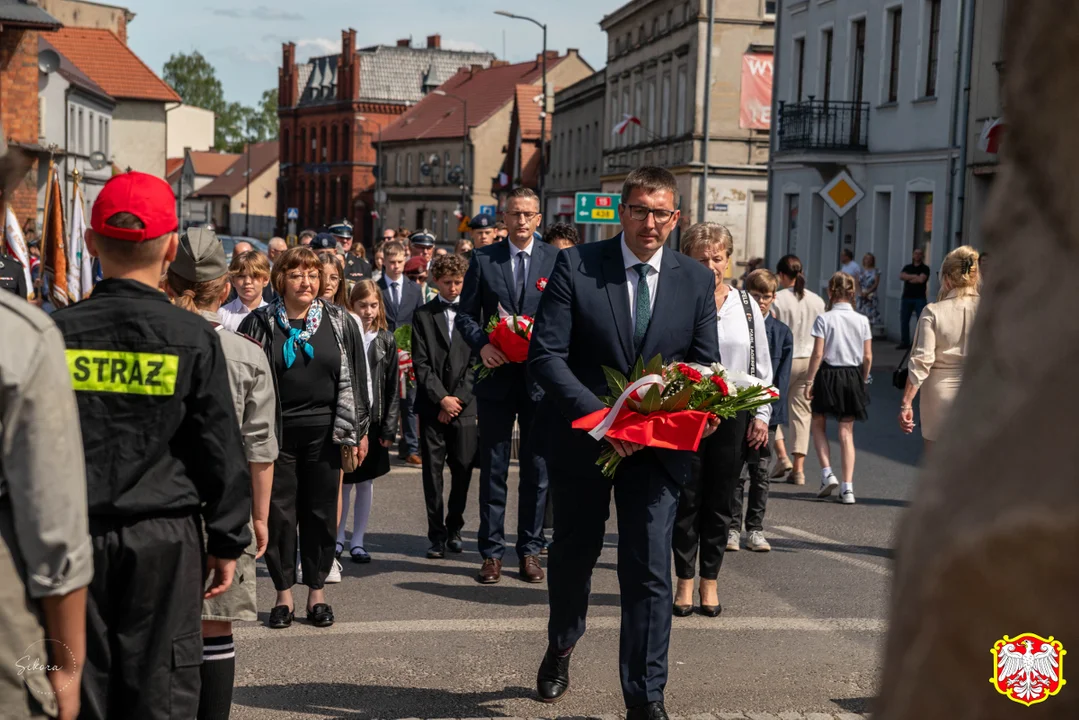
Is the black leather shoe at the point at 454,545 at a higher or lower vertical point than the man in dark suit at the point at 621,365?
lower

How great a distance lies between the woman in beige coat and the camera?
9227mm

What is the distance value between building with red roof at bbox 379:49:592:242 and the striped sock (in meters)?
83.1

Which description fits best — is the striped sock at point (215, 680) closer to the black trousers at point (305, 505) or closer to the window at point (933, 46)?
the black trousers at point (305, 505)

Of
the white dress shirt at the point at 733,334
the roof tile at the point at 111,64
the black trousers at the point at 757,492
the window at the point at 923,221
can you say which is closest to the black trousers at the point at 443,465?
the black trousers at the point at 757,492

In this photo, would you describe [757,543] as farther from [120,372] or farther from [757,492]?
[120,372]

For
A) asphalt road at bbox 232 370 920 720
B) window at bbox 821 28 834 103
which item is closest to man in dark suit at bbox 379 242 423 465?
asphalt road at bbox 232 370 920 720

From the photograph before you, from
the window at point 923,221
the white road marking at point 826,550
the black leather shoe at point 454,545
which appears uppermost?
the window at point 923,221

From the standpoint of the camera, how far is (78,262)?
17.9m

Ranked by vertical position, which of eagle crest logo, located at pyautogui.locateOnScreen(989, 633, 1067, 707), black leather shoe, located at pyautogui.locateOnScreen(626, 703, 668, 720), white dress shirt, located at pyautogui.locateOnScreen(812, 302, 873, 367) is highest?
eagle crest logo, located at pyautogui.locateOnScreen(989, 633, 1067, 707)

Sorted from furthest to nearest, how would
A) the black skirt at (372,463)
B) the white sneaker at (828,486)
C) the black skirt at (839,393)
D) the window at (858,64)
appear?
the window at (858,64), the black skirt at (839,393), the white sneaker at (828,486), the black skirt at (372,463)

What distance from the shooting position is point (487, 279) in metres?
9.20

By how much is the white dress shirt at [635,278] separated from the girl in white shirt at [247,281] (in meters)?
3.34

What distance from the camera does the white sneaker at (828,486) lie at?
1229 centimetres

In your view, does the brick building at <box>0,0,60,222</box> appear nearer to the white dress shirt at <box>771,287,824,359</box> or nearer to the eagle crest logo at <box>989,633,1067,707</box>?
the white dress shirt at <box>771,287,824,359</box>
